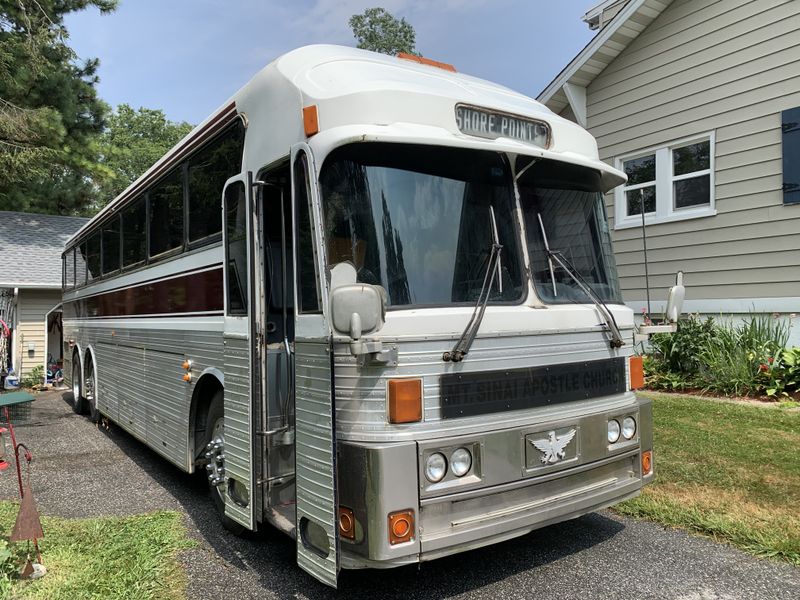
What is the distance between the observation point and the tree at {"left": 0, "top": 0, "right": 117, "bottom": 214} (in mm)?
13727

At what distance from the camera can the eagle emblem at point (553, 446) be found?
3373 mm

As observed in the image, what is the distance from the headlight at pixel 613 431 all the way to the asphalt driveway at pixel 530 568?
0.80 metres

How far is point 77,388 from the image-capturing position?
10.2 metres

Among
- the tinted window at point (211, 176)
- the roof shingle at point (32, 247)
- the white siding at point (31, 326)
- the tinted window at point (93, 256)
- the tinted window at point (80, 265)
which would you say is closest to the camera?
the tinted window at point (211, 176)

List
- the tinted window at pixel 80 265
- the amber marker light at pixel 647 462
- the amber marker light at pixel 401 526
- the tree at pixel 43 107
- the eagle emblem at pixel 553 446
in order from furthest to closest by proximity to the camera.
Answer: the tree at pixel 43 107 → the tinted window at pixel 80 265 → the amber marker light at pixel 647 462 → the eagle emblem at pixel 553 446 → the amber marker light at pixel 401 526

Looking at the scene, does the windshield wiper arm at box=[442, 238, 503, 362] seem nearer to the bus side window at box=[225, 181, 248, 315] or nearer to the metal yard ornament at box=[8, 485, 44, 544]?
the bus side window at box=[225, 181, 248, 315]

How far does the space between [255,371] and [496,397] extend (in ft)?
4.89

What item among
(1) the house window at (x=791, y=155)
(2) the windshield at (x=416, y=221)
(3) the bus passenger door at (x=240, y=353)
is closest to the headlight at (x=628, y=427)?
(2) the windshield at (x=416, y=221)

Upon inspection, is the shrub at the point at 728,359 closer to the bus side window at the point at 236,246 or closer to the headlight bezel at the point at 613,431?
the headlight bezel at the point at 613,431

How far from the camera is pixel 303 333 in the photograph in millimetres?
3354

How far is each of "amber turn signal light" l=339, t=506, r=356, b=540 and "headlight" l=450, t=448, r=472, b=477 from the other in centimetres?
54

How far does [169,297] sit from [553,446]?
3610 mm

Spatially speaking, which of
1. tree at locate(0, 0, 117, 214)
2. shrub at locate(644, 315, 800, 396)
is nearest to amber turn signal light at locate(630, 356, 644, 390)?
shrub at locate(644, 315, 800, 396)

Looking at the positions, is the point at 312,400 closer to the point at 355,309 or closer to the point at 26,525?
the point at 355,309
